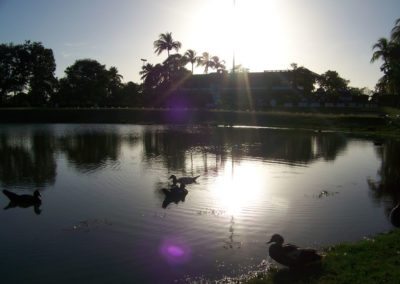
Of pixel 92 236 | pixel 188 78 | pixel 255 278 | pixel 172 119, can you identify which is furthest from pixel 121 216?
pixel 188 78

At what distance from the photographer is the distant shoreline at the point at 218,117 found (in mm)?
64812

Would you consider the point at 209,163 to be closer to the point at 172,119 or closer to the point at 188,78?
the point at 172,119

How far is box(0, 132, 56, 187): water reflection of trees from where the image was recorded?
21.9m

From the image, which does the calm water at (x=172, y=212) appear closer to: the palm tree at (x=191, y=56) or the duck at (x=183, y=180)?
the duck at (x=183, y=180)

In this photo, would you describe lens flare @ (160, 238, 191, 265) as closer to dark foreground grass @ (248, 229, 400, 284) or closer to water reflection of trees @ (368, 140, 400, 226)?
dark foreground grass @ (248, 229, 400, 284)

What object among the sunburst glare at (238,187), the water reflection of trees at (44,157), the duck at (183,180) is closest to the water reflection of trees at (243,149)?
the sunburst glare at (238,187)

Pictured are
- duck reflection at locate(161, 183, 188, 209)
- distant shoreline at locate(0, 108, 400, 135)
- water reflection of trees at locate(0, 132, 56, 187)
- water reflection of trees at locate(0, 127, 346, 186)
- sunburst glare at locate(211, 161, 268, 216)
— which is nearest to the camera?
sunburst glare at locate(211, 161, 268, 216)

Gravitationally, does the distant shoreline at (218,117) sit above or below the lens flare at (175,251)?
above

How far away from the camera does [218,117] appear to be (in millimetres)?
75875

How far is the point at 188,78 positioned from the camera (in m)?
102

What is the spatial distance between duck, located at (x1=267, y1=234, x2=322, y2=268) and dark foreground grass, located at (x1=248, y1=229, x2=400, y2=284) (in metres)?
0.17

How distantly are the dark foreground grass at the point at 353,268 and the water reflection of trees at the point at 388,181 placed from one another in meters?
5.80

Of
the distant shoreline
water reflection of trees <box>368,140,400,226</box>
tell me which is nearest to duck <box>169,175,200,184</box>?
water reflection of trees <box>368,140,400,226</box>

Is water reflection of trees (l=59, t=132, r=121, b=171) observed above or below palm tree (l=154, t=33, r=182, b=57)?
below
